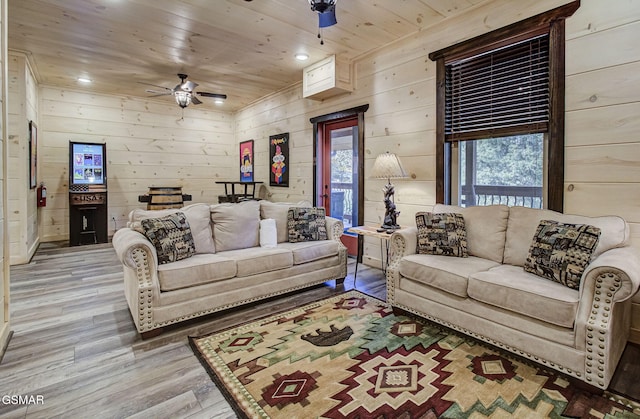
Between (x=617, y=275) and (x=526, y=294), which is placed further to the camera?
(x=526, y=294)

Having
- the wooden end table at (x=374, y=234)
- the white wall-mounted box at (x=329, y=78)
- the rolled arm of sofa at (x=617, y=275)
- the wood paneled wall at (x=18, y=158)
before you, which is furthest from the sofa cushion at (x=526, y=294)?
the wood paneled wall at (x=18, y=158)

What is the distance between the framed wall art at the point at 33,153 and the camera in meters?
4.56

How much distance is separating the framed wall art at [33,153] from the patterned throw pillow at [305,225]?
3801 mm

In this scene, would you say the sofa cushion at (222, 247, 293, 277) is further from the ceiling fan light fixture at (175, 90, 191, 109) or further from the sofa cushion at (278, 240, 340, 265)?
the ceiling fan light fixture at (175, 90, 191, 109)

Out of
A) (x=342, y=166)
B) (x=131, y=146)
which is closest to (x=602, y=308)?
(x=342, y=166)

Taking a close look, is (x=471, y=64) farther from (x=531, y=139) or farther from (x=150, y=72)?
(x=150, y=72)

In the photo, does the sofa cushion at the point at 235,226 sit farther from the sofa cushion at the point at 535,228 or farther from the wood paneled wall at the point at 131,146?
the wood paneled wall at the point at 131,146

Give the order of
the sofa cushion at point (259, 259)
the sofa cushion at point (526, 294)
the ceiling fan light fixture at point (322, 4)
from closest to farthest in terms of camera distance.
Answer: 1. the sofa cushion at point (526, 294)
2. the ceiling fan light fixture at point (322, 4)
3. the sofa cushion at point (259, 259)

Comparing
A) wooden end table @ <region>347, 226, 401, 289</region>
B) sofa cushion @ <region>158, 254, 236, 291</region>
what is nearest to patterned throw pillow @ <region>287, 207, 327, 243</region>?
wooden end table @ <region>347, 226, 401, 289</region>

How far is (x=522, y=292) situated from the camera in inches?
75.8

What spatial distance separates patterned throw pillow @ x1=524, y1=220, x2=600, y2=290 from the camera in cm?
193

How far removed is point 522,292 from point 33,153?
6.09 m

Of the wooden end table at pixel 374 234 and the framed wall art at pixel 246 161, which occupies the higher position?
the framed wall art at pixel 246 161

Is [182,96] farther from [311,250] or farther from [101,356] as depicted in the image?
[101,356]
